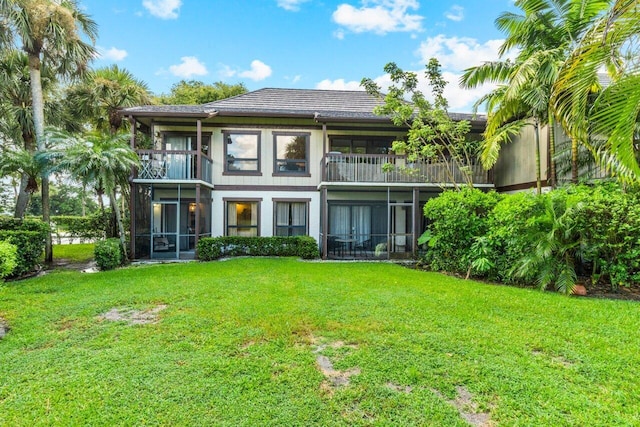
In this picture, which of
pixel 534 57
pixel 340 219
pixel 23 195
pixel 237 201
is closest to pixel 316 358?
pixel 534 57

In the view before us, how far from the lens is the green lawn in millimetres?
2621

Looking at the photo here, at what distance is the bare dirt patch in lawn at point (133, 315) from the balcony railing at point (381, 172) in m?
7.83

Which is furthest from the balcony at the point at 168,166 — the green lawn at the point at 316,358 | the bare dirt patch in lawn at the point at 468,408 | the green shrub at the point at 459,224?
the bare dirt patch in lawn at the point at 468,408

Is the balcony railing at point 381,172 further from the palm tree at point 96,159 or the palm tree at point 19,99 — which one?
the palm tree at point 19,99

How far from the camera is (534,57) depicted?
→ 25.2 ft

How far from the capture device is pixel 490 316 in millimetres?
4973

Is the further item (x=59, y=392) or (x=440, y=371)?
(x=440, y=371)

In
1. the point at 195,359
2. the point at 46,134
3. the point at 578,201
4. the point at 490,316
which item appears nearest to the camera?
the point at 195,359

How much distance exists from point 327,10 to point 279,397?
1751 centimetres

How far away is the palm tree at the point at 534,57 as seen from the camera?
25.2 feet

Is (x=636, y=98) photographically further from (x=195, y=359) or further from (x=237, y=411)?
(x=195, y=359)

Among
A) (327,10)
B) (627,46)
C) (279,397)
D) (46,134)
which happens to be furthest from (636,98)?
(327,10)

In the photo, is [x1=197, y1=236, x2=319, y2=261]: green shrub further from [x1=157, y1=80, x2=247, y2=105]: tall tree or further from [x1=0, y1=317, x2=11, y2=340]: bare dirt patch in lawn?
[x1=157, y1=80, x2=247, y2=105]: tall tree

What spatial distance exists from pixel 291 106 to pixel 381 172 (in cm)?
523
